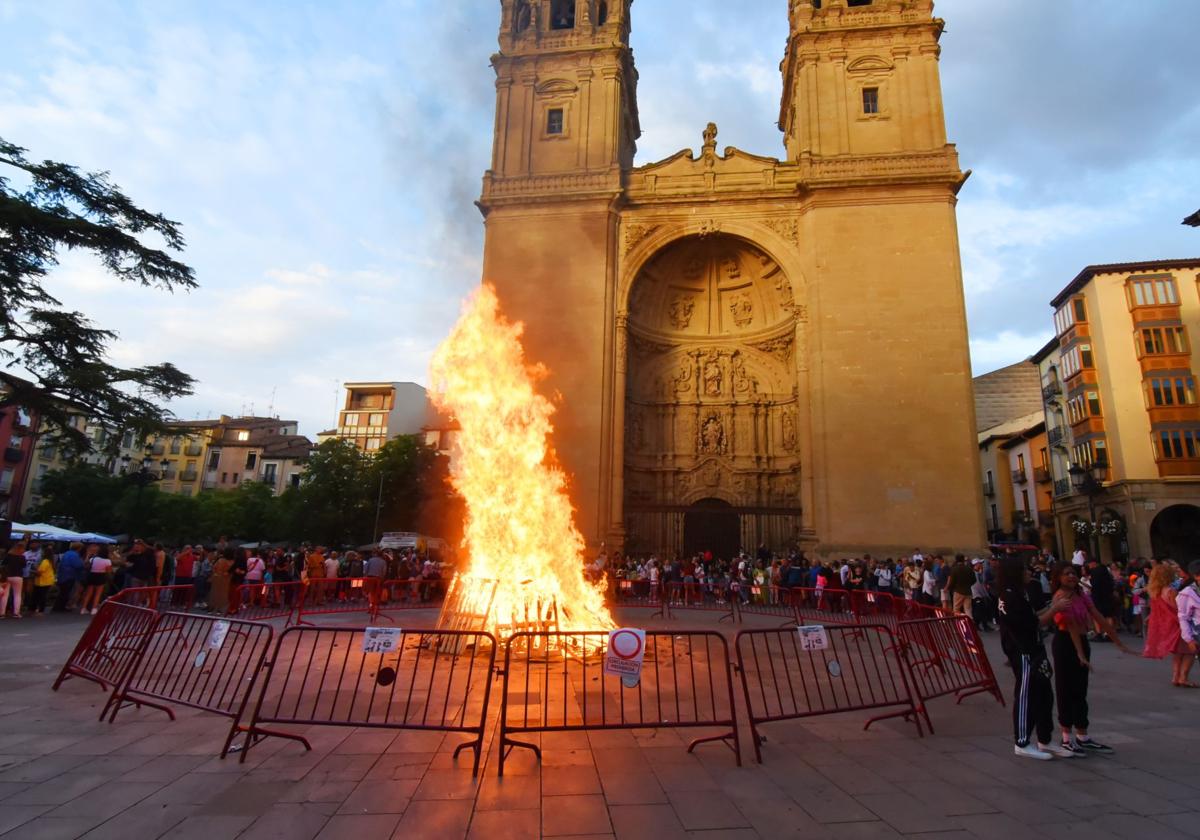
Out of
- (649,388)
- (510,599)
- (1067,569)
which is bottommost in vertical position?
(510,599)

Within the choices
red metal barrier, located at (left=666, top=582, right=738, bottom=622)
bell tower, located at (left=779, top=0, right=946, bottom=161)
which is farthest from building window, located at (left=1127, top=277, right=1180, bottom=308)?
red metal barrier, located at (left=666, top=582, right=738, bottom=622)

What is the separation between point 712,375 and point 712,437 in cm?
257

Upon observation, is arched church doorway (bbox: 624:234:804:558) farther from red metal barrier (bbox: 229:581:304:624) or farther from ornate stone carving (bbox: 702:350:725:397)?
red metal barrier (bbox: 229:581:304:624)

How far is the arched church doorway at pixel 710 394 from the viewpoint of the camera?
2320 centimetres

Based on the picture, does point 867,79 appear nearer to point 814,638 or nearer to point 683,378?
point 683,378

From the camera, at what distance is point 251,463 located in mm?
56625

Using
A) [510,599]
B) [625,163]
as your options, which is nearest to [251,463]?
[625,163]

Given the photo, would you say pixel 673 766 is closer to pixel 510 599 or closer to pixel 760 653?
pixel 510 599

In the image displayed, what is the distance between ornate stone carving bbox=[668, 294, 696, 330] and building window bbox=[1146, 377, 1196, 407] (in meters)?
21.1

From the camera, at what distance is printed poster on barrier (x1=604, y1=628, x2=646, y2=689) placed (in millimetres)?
4961

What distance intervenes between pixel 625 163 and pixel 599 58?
4.48 meters

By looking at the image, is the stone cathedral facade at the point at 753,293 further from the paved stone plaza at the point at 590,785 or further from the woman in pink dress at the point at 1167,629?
the paved stone plaza at the point at 590,785

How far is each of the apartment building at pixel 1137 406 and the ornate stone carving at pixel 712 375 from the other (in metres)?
14.9

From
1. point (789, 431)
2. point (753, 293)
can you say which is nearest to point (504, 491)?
point (789, 431)
